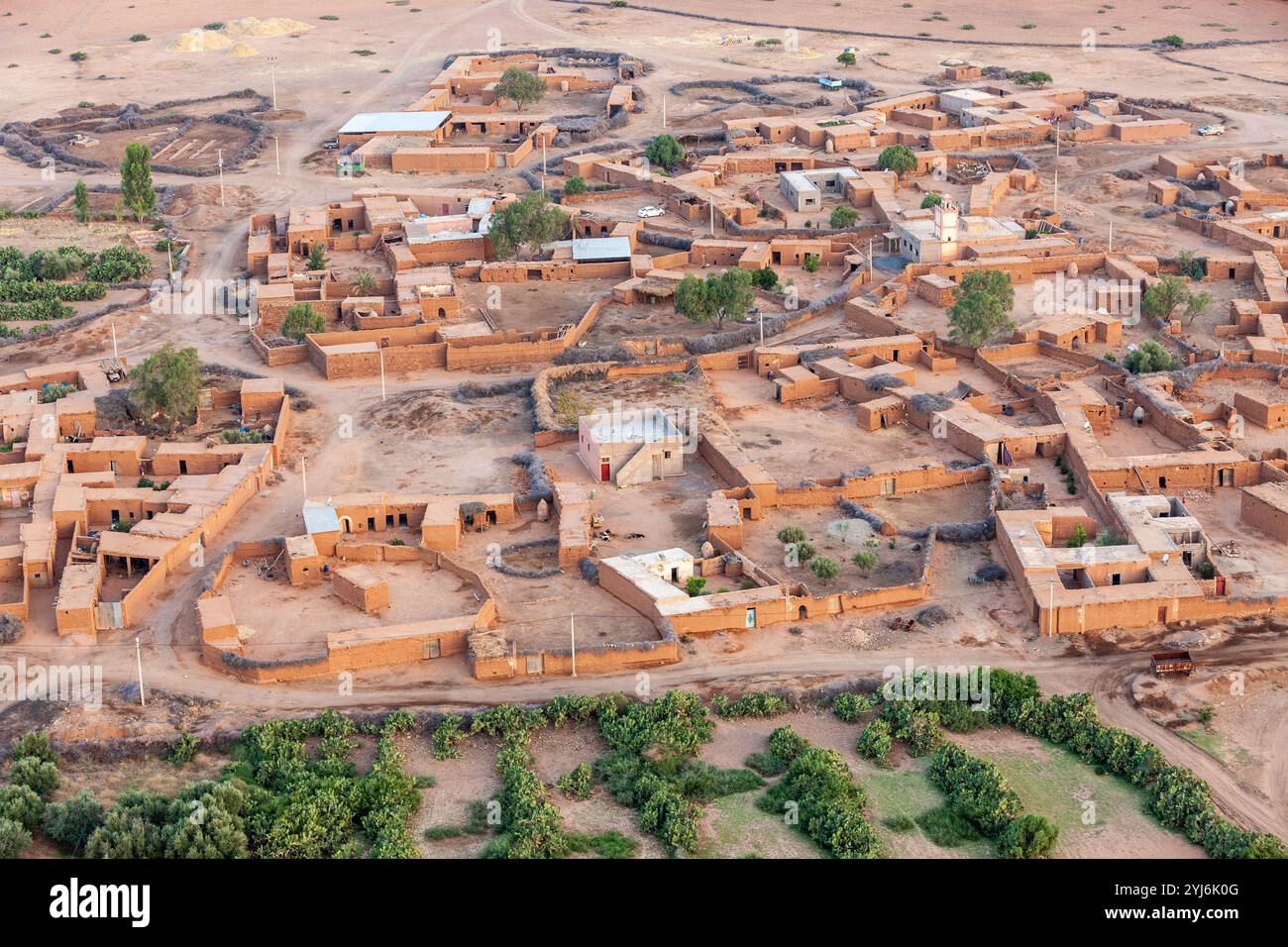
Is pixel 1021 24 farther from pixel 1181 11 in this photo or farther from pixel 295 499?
pixel 295 499

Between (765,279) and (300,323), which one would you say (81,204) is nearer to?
(300,323)

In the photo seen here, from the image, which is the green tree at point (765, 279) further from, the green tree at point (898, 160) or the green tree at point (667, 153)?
the green tree at point (667, 153)

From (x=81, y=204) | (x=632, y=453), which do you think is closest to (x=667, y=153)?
(x=81, y=204)

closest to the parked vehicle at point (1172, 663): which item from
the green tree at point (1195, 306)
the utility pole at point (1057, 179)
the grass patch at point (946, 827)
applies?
the grass patch at point (946, 827)

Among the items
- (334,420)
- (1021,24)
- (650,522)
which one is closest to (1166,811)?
(650,522)

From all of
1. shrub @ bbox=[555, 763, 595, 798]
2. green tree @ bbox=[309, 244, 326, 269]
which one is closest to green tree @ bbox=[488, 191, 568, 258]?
green tree @ bbox=[309, 244, 326, 269]

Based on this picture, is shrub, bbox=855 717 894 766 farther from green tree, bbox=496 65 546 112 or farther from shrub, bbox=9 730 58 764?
green tree, bbox=496 65 546 112
